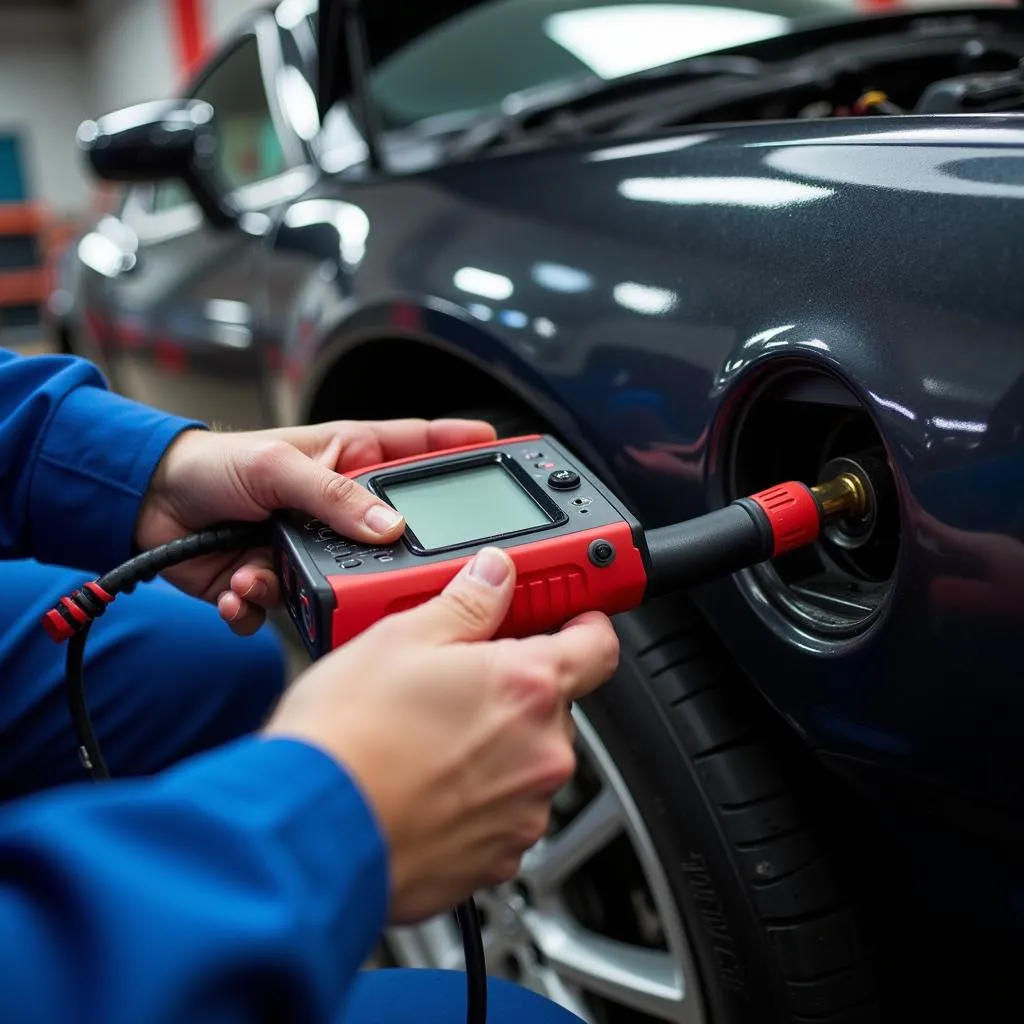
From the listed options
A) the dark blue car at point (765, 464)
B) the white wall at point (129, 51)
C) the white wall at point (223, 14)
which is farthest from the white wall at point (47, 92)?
the dark blue car at point (765, 464)

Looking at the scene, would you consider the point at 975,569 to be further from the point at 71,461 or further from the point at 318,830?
the point at 71,461

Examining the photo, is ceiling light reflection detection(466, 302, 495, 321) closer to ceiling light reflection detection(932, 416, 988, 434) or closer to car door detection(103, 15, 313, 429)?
ceiling light reflection detection(932, 416, 988, 434)

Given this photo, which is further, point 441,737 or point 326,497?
→ point 326,497

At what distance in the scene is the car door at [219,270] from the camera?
157 centimetres

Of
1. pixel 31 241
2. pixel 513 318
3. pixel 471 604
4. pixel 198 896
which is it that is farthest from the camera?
pixel 31 241

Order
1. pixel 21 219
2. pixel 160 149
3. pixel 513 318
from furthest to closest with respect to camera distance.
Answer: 1. pixel 21 219
2. pixel 160 149
3. pixel 513 318

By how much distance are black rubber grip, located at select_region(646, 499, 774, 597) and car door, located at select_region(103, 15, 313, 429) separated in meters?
0.97

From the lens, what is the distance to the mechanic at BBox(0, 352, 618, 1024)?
1.18 feet

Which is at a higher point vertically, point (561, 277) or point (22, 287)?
point (561, 277)

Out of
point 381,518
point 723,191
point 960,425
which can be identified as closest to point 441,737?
point 381,518

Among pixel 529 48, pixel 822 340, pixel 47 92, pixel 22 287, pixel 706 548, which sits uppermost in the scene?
pixel 529 48

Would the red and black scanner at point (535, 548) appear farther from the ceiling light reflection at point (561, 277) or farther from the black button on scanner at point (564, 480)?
the ceiling light reflection at point (561, 277)

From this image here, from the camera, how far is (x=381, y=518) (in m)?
0.64

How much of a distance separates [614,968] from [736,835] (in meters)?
0.23
